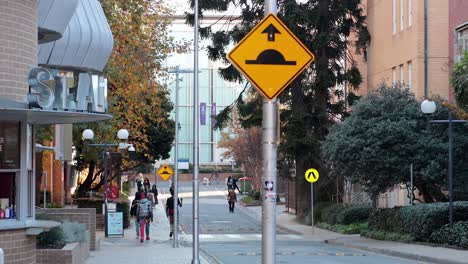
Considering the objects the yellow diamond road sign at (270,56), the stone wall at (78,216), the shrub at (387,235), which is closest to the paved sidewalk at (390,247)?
the shrub at (387,235)

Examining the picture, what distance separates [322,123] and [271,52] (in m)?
33.8

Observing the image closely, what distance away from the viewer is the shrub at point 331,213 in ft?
137

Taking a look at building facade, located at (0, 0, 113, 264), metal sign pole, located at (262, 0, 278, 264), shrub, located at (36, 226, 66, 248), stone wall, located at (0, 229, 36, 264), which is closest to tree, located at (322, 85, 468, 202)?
shrub, located at (36, 226, 66, 248)

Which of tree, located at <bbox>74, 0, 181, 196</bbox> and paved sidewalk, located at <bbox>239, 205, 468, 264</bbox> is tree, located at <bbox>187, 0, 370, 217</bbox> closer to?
paved sidewalk, located at <bbox>239, 205, 468, 264</bbox>

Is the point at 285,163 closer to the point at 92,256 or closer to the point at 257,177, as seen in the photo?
the point at 257,177

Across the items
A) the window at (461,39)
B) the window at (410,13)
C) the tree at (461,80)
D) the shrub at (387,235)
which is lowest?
the shrub at (387,235)

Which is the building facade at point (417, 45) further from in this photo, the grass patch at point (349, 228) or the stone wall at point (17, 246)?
the stone wall at point (17, 246)

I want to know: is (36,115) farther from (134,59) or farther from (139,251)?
Answer: (134,59)

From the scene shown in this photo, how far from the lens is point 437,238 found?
27359mm

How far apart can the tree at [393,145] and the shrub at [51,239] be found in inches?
634

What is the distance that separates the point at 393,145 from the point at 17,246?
20.7 metres

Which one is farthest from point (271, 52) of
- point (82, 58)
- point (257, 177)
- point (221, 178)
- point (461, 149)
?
point (221, 178)

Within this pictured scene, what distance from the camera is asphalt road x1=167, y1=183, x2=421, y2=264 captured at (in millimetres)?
24050

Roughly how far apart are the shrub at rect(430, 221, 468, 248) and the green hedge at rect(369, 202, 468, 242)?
24.1 inches
